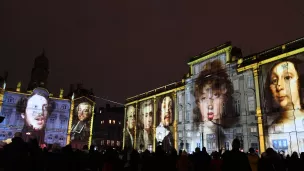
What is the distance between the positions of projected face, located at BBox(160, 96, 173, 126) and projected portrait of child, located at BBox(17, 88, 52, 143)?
83.6 feet

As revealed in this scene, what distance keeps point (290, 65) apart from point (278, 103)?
4.64 meters

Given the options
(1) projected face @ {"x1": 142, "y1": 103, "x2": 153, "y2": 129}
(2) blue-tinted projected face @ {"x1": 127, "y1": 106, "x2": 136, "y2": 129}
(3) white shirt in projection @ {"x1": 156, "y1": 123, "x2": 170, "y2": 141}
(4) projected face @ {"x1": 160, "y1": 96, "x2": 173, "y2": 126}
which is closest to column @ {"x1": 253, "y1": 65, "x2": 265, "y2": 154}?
(4) projected face @ {"x1": 160, "y1": 96, "x2": 173, "y2": 126}

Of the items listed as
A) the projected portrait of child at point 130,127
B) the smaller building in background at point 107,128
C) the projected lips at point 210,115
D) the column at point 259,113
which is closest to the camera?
the column at point 259,113

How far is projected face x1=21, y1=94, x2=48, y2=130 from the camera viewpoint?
51250 millimetres

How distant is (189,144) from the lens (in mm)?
40750

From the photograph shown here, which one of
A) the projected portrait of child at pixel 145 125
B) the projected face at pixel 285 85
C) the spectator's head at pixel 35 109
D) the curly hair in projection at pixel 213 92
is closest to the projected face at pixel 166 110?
the projected portrait of child at pixel 145 125

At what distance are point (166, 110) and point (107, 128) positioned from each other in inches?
1715

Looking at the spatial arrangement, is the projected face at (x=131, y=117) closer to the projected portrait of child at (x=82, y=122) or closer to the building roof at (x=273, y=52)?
the projected portrait of child at (x=82, y=122)

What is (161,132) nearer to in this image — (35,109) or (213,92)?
(213,92)

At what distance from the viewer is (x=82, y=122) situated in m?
57.6

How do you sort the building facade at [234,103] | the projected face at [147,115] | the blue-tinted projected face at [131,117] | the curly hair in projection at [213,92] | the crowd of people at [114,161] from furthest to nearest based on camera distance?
the blue-tinted projected face at [131,117], the projected face at [147,115], the curly hair in projection at [213,92], the building facade at [234,103], the crowd of people at [114,161]

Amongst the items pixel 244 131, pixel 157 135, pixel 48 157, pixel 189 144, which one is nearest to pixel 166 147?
pixel 157 135

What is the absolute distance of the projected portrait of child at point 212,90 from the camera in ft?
120

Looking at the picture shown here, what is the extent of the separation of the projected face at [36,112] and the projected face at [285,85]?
Answer: 44151 millimetres
